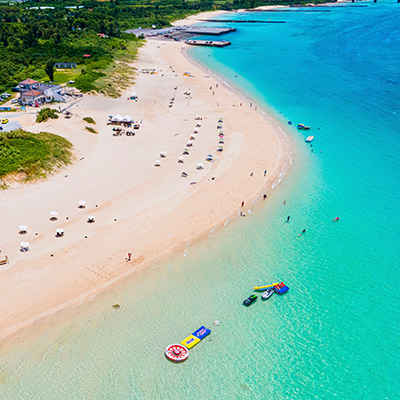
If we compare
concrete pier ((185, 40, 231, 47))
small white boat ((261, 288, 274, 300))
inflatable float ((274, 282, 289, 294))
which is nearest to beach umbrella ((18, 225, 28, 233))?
small white boat ((261, 288, 274, 300))

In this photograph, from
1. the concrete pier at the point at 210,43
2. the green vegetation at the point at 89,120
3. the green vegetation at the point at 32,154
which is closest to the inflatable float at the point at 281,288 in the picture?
the green vegetation at the point at 32,154

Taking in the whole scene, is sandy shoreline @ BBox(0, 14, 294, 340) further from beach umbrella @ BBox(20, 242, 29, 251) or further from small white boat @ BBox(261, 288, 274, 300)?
small white boat @ BBox(261, 288, 274, 300)

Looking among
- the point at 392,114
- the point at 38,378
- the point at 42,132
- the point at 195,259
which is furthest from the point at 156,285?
the point at 392,114

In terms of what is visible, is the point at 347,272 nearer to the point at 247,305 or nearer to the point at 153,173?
the point at 247,305

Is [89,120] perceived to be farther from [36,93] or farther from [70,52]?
[70,52]

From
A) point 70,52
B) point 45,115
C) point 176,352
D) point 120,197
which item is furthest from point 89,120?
point 70,52

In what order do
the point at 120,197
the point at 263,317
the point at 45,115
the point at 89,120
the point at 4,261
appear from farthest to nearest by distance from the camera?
1. the point at 89,120
2. the point at 45,115
3. the point at 120,197
4. the point at 4,261
5. the point at 263,317
